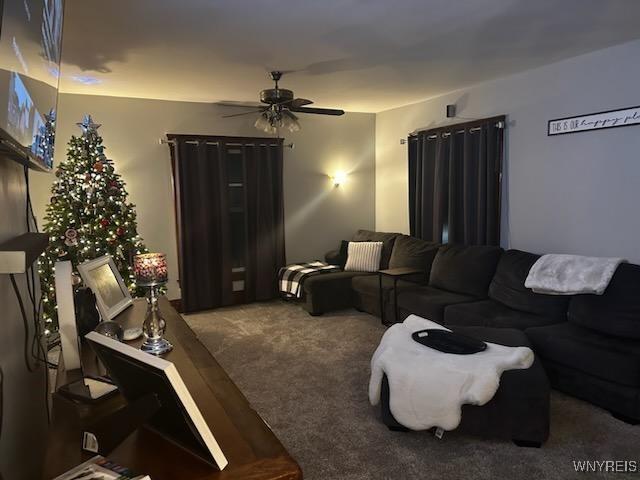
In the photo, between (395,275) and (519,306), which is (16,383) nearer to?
(519,306)

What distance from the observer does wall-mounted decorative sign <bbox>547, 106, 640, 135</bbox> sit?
351 cm

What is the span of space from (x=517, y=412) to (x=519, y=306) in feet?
4.83

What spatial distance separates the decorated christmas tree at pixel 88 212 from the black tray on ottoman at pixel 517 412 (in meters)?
3.46

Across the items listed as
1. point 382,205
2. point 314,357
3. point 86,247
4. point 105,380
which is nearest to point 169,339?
point 105,380

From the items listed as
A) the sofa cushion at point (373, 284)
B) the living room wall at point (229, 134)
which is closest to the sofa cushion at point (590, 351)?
the sofa cushion at point (373, 284)

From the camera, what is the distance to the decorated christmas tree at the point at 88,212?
4254 mm

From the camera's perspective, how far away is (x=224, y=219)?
218 inches

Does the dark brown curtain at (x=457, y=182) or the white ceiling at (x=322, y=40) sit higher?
the white ceiling at (x=322, y=40)

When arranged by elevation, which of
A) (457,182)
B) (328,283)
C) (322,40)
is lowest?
(328,283)

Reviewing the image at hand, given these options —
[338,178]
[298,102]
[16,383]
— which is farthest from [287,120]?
[16,383]

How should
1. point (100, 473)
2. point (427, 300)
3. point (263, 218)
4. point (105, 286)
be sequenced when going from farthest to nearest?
point (263, 218) < point (427, 300) < point (105, 286) < point (100, 473)

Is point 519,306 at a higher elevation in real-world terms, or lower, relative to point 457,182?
lower

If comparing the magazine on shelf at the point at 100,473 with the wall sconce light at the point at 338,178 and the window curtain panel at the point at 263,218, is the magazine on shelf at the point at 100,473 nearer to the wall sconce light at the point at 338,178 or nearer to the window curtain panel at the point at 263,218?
the window curtain panel at the point at 263,218

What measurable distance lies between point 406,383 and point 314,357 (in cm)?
149
